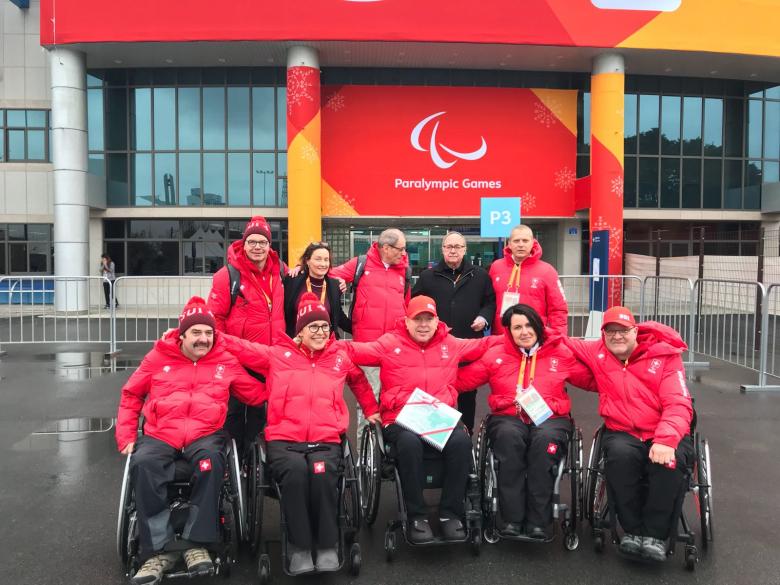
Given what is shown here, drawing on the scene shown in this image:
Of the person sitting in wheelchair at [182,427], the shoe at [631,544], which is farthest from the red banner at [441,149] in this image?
the shoe at [631,544]

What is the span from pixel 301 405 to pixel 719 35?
17.2 m

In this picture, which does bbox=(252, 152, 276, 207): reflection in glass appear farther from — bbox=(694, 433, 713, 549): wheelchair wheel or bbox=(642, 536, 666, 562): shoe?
bbox=(642, 536, 666, 562): shoe

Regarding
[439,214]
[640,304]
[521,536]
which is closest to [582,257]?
[439,214]

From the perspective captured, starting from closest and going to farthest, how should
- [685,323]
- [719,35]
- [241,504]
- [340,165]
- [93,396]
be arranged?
[241,504]
[93,396]
[685,323]
[719,35]
[340,165]

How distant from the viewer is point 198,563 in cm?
297

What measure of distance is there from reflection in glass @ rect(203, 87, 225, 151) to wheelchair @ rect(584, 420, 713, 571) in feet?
54.3

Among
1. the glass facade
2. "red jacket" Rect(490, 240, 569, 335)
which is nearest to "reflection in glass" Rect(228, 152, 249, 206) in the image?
the glass facade

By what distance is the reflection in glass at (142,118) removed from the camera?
58.4 ft

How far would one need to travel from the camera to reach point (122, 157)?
1783 centimetres

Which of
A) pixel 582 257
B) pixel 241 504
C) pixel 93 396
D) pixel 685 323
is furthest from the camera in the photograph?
pixel 582 257

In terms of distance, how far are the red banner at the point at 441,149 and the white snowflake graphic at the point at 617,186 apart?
168cm

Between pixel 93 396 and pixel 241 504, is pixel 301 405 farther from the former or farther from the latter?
pixel 93 396

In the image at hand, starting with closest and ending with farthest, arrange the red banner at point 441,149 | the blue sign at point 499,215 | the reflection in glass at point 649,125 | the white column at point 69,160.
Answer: the blue sign at point 499,215 → the white column at point 69,160 → the red banner at point 441,149 → the reflection in glass at point 649,125

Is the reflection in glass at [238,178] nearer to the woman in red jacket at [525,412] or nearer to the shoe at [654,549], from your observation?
the woman in red jacket at [525,412]
